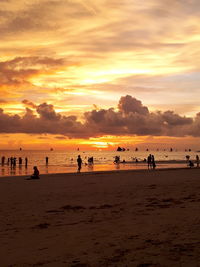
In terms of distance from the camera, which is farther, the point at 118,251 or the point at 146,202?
the point at 146,202

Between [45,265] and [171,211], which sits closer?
[45,265]

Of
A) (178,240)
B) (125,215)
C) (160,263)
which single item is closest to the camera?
(160,263)

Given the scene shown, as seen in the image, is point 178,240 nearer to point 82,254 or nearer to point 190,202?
point 82,254

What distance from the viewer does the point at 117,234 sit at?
7.48 metres

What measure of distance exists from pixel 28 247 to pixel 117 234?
210cm

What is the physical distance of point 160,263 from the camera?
5422 mm

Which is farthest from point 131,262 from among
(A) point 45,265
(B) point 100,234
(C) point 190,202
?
(C) point 190,202

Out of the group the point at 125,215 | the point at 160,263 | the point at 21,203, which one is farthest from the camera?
the point at 21,203

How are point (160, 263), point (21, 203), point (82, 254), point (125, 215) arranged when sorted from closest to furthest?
point (160, 263) < point (82, 254) < point (125, 215) < point (21, 203)

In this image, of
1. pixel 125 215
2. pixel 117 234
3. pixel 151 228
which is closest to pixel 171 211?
pixel 125 215

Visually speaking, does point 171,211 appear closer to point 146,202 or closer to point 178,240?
point 146,202

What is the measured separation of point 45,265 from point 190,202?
719 centimetres

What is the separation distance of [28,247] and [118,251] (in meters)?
2.08

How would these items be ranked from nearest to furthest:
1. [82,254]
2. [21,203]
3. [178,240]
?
[82,254]
[178,240]
[21,203]
